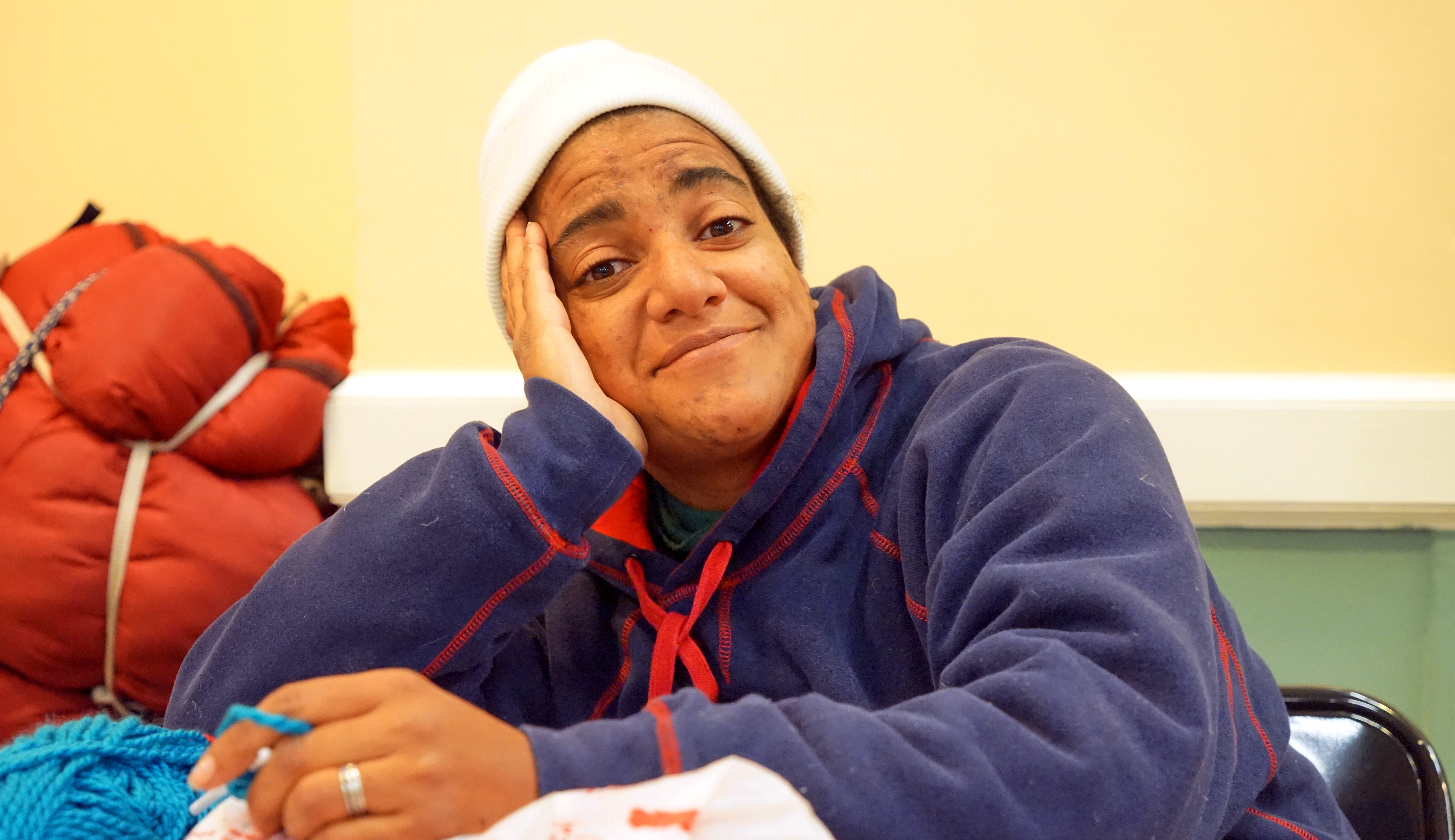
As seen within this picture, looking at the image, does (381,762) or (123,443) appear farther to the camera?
(123,443)

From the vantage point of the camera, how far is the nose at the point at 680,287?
0.99m

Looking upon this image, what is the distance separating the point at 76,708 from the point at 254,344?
0.57 m

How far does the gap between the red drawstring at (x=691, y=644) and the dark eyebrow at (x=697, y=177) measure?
1.23 ft

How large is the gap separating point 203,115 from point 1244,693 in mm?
1995

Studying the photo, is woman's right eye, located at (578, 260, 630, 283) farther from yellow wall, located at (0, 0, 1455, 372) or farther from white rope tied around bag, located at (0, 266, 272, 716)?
white rope tied around bag, located at (0, 266, 272, 716)

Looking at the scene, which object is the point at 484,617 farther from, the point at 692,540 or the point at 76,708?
the point at 76,708

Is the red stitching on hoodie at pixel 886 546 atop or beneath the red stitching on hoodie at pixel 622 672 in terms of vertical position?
atop

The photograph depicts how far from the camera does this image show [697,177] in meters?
1.06

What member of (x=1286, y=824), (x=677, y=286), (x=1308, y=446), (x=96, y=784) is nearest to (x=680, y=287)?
(x=677, y=286)

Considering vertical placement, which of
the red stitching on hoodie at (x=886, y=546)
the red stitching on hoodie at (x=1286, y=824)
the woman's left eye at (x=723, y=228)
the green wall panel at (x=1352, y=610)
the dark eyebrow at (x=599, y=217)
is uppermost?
the dark eyebrow at (x=599, y=217)

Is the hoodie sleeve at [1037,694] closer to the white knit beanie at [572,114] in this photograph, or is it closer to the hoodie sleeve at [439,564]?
the hoodie sleeve at [439,564]

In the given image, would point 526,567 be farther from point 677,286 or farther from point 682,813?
point 682,813

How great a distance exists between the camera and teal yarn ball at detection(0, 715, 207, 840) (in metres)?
0.60

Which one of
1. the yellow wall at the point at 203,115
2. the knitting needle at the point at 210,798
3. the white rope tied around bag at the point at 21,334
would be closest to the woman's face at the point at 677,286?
the knitting needle at the point at 210,798
